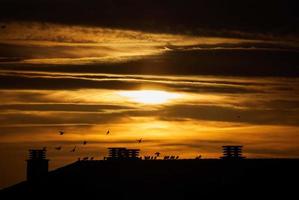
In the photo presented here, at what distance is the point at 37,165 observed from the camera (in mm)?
71375

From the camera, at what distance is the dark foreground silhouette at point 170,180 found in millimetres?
56781

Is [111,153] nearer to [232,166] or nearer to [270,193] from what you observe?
[232,166]

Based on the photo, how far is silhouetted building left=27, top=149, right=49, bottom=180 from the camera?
233ft

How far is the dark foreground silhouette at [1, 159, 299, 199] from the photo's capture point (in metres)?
56.8

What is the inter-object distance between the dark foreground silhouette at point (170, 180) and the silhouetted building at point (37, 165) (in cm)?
145

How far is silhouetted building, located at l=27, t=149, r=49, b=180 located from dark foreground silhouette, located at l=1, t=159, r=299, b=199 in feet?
4.76

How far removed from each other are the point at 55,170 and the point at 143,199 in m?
13.3

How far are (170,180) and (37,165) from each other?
1310 cm

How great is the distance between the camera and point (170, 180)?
6094 cm

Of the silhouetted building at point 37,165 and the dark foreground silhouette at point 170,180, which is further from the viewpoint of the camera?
the silhouetted building at point 37,165

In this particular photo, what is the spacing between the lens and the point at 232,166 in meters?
59.7

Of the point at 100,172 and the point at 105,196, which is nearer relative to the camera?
the point at 105,196

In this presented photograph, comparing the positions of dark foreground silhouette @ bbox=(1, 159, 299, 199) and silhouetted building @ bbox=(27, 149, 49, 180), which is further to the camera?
silhouetted building @ bbox=(27, 149, 49, 180)

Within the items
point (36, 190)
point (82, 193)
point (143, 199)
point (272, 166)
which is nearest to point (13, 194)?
point (36, 190)
